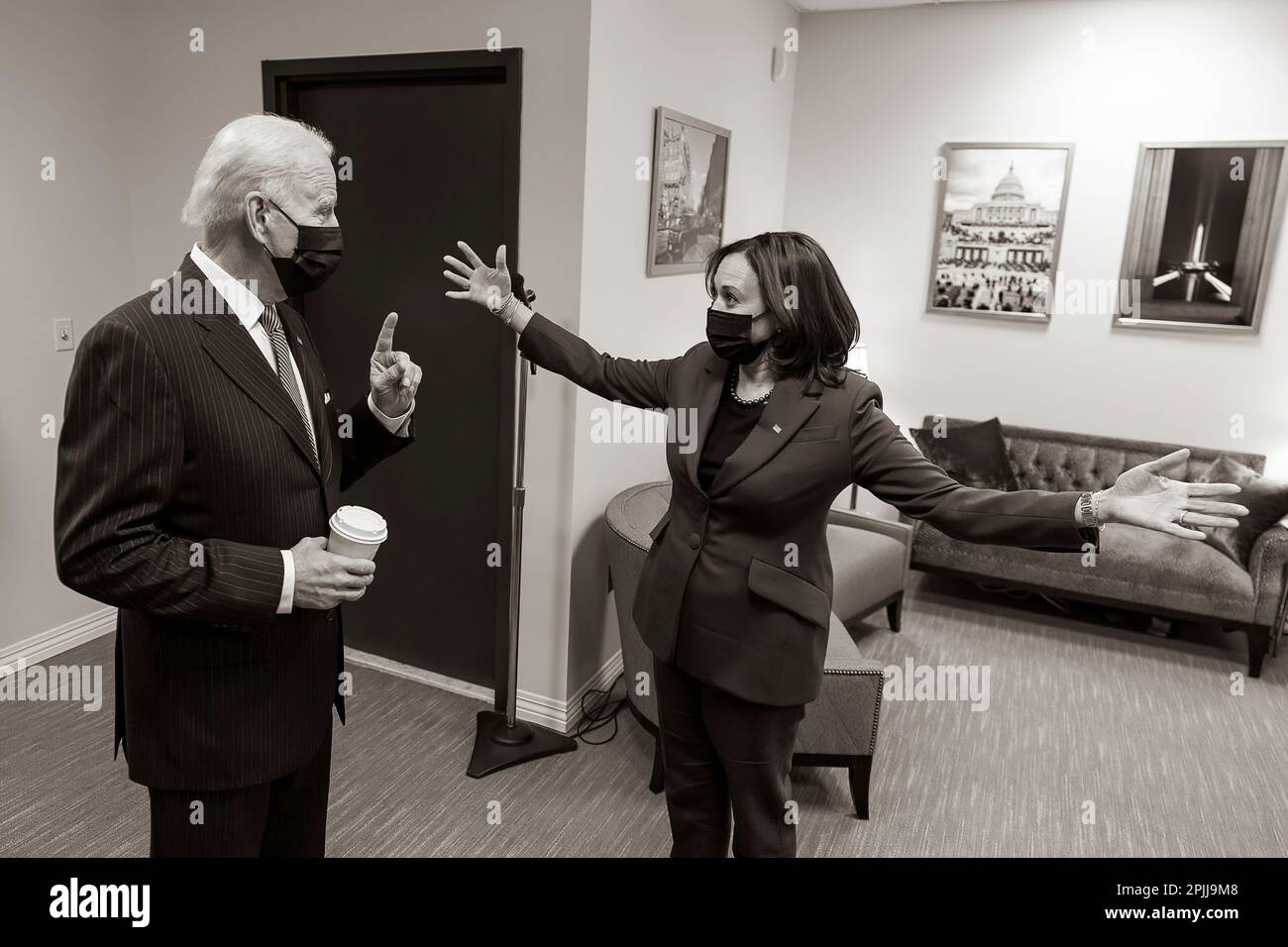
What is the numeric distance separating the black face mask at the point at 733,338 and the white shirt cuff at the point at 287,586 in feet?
2.99

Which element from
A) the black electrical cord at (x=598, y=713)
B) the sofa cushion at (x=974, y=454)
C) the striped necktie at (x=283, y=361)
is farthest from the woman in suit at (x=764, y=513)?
the sofa cushion at (x=974, y=454)

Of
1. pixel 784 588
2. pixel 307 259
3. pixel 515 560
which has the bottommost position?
pixel 515 560

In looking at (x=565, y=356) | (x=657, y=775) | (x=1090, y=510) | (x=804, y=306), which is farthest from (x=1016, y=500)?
(x=657, y=775)

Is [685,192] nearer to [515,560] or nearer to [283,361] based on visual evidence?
[515,560]

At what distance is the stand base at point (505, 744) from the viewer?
2818mm

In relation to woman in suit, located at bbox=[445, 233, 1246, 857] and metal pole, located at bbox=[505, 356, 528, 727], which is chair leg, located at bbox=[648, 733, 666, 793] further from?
woman in suit, located at bbox=[445, 233, 1246, 857]

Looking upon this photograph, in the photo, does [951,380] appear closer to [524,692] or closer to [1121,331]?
[1121,331]

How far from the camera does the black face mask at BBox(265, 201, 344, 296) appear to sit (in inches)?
56.3

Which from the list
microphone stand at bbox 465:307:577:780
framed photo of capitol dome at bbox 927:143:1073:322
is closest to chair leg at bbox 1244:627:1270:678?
framed photo of capitol dome at bbox 927:143:1073:322

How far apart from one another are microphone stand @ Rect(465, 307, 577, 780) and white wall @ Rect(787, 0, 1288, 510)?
9.25 ft

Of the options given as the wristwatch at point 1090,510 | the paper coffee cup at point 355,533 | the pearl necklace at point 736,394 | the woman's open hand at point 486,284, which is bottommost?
the paper coffee cup at point 355,533

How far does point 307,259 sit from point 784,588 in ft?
3.36

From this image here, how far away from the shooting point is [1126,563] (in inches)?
157

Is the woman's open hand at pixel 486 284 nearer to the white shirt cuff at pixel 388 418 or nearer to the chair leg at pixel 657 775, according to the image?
the white shirt cuff at pixel 388 418
